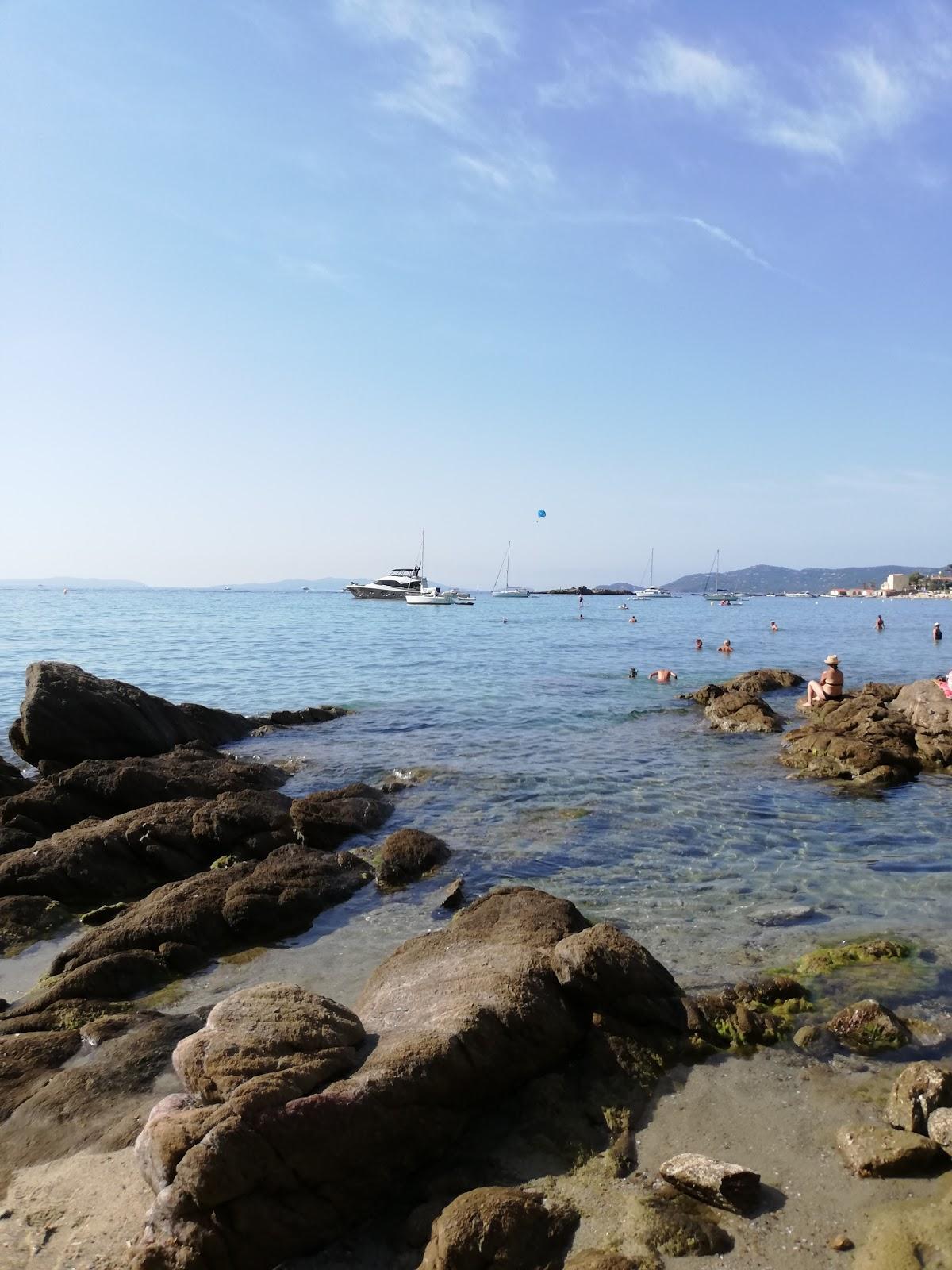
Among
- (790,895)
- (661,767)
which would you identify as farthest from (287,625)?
(790,895)

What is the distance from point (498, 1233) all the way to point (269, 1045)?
1.93 meters

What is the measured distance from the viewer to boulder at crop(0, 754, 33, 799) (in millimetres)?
15018

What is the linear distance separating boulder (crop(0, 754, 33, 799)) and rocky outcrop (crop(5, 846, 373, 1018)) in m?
6.82

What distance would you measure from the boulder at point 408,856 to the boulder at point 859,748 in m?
9.49

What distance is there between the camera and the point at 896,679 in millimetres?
35719

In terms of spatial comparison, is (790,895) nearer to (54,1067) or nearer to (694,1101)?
(694,1101)

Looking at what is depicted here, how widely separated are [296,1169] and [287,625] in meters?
76.1

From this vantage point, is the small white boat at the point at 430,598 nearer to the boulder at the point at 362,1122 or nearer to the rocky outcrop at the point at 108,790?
the rocky outcrop at the point at 108,790

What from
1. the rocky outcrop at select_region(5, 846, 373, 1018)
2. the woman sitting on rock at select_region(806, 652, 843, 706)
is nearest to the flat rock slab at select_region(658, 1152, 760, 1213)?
the rocky outcrop at select_region(5, 846, 373, 1018)

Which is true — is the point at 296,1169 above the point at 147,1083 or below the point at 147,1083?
above

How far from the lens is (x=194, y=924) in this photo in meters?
8.91

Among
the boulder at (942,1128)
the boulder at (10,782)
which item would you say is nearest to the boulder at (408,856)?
the boulder at (942,1128)

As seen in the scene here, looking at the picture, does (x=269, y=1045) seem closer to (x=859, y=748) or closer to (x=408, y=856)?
(x=408, y=856)

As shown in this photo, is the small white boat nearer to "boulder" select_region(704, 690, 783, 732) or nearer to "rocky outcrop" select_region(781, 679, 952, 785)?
"boulder" select_region(704, 690, 783, 732)
